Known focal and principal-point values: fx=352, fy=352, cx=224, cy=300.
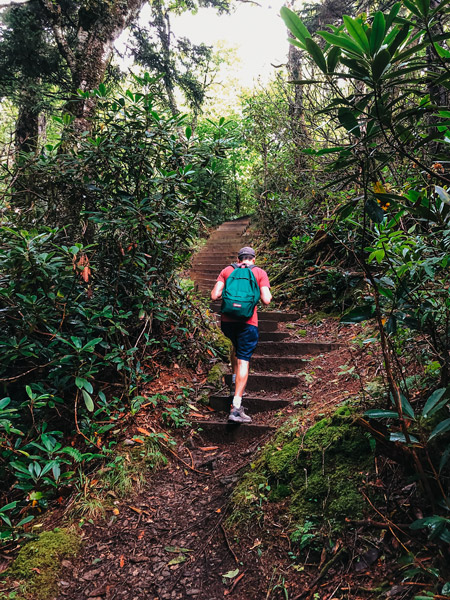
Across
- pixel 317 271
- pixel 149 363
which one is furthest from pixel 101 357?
pixel 317 271

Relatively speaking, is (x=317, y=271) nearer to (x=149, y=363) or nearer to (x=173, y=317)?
(x=173, y=317)

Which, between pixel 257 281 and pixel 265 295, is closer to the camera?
pixel 265 295

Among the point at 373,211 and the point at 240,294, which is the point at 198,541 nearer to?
the point at 240,294

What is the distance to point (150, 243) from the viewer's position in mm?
4102

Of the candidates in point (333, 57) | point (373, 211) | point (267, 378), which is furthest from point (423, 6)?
point (267, 378)

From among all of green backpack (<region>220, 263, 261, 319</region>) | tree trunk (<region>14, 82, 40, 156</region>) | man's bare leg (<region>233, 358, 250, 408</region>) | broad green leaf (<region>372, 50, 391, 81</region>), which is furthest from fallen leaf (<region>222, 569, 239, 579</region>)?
tree trunk (<region>14, 82, 40, 156</region>)

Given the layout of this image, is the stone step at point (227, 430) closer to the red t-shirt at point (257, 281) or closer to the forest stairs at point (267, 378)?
the forest stairs at point (267, 378)

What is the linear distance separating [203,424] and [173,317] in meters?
1.52

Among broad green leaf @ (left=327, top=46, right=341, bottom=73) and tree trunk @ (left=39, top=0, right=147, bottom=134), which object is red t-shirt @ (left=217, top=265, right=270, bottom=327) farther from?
tree trunk @ (left=39, top=0, right=147, bottom=134)

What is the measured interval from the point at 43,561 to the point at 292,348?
3.72 m

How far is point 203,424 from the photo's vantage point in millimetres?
3902

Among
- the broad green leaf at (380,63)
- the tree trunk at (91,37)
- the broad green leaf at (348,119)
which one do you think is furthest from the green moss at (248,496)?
the tree trunk at (91,37)

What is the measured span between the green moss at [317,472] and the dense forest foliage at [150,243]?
0.27 metres

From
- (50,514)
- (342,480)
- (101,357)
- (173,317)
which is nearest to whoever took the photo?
(342,480)
